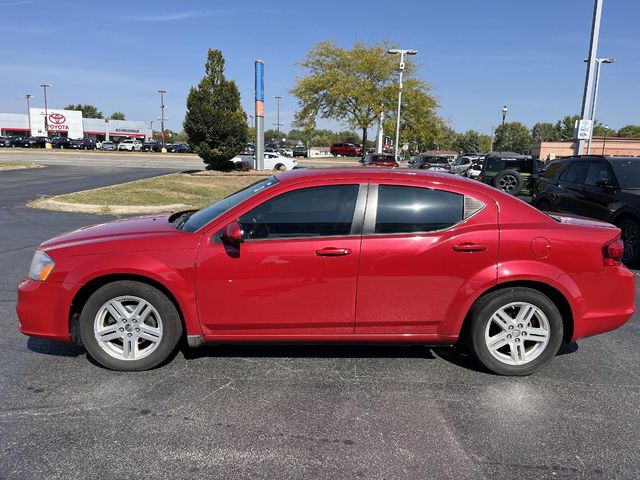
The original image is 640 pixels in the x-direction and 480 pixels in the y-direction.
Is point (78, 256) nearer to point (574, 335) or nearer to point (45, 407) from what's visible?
point (45, 407)

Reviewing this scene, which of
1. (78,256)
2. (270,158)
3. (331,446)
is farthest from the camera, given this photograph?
(270,158)

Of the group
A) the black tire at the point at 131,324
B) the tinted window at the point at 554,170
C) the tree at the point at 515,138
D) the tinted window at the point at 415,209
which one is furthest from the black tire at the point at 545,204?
the tree at the point at 515,138

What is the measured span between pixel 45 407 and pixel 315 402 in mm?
1815

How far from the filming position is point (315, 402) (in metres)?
Answer: 3.44

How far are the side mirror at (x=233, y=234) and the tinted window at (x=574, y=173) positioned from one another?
7.65 metres

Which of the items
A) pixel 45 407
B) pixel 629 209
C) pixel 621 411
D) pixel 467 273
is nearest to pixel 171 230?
pixel 45 407

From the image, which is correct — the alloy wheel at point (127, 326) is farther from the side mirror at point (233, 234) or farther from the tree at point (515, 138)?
the tree at point (515, 138)

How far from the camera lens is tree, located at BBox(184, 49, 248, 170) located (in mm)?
23281

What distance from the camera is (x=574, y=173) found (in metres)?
9.23

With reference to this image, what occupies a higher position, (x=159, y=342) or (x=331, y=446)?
(x=159, y=342)

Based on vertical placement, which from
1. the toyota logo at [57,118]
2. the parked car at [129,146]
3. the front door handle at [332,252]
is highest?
the toyota logo at [57,118]

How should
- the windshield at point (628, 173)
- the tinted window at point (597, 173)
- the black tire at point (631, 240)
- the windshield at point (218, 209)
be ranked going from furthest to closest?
the tinted window at point (597, 173)
the windshield at point (628, 173)
the black tire at point (631, 240)
the windshield at point (218, 209)

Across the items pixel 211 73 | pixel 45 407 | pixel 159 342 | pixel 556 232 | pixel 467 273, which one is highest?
pixel 211 73

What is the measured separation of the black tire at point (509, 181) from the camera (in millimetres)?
13320
